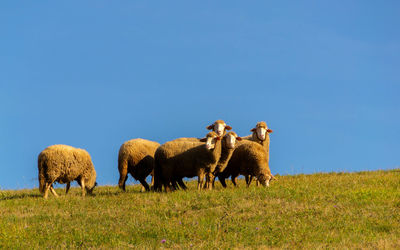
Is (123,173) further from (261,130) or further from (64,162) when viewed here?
(261,130)

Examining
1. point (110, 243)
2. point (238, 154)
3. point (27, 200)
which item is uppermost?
point (238, 154)

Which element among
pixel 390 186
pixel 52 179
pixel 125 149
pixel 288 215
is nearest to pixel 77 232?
pixel 288 215

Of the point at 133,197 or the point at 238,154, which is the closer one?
the point at 133,197

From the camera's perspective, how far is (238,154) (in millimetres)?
19266

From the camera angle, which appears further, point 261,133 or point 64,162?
point 261,133

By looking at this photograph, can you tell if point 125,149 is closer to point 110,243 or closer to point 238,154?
point 238,154

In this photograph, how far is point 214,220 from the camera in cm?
1278

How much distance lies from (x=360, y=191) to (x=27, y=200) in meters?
11.6

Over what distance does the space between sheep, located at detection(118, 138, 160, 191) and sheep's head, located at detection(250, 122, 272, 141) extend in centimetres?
457

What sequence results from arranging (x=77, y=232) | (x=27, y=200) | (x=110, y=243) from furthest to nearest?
1. (x=27, y=200)
2. (x=77, y=232)
3. (x=110, y=243)

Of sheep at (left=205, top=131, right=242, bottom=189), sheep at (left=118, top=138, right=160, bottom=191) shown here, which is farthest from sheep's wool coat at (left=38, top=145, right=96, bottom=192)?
sheep at (left=205, top=131, right=242, bottom=189)

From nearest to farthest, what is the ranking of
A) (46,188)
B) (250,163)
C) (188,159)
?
(188,159) → (46,188) → (250,163)

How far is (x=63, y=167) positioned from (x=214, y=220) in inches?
327

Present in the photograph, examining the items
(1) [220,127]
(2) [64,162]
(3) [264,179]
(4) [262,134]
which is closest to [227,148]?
(1) [220,127]
